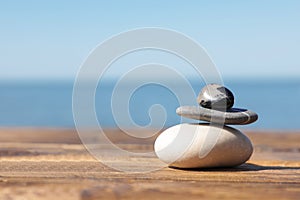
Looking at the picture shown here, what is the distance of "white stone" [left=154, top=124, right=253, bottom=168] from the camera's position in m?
2.09

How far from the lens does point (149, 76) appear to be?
7.63 feet

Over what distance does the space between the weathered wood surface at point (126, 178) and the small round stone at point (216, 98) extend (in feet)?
0.91

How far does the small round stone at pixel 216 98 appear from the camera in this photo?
7.00ft

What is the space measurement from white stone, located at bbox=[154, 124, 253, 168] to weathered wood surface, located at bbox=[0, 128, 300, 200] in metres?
0.05

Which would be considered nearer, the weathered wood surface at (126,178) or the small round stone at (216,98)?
the weathered wood surface at (126,178)

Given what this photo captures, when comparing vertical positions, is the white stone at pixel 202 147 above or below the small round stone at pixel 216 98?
below

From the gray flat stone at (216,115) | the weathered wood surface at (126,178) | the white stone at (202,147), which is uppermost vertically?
the gray flat stone at (216,115)

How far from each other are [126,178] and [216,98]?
60 cm

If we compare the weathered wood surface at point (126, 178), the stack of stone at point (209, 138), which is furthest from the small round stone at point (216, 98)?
the weathered wood surface at point (126, 178)

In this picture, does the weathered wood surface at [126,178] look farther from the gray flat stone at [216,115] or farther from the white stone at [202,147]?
the gray flat stone at [216,115]

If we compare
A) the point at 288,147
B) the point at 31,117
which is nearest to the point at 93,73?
the point at 288,147

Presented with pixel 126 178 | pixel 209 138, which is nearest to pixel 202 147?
pixel 209 138

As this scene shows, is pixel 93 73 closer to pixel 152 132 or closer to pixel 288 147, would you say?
pixel 288 147

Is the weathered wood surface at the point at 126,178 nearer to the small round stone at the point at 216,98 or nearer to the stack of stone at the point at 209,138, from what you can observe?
the stack of stone at the point at 209,138
